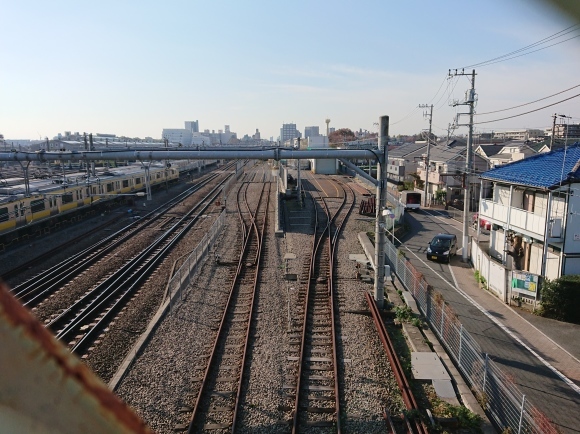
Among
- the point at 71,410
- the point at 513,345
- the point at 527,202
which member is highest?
the point at 71,410

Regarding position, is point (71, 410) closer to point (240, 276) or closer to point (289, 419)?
point (289, 419)

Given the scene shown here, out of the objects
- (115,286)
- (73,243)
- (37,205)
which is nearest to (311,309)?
(115,286)

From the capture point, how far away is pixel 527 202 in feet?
46.9

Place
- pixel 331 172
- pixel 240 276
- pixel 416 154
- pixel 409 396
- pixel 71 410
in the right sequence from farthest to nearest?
pixel 331 172 < pixel 416 154 < pixel 240 276 < pixel 409 396 < pixel 71 410

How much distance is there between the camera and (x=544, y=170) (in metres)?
13.5

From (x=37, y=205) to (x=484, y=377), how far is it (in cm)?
1897

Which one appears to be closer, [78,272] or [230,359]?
[230,359]

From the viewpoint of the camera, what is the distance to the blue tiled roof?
12.1 metres

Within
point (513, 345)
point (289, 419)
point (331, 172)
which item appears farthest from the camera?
point (331, 172)

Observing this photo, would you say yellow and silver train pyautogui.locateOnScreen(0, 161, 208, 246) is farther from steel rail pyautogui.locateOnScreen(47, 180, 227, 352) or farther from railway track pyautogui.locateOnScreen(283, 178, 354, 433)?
railway track pyautogui.locateOnScreen(283, 178, 354, 433)

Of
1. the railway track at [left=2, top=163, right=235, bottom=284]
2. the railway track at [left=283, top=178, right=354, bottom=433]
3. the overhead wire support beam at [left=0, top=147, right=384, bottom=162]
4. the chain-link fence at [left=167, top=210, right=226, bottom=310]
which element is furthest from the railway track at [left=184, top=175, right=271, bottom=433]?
the railway track at [left=2, top=163, right=235, bottom=284]

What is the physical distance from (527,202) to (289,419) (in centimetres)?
1135

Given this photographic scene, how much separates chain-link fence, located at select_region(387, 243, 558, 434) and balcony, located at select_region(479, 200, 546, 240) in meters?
4.27

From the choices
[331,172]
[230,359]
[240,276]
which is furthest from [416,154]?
[230,359]
